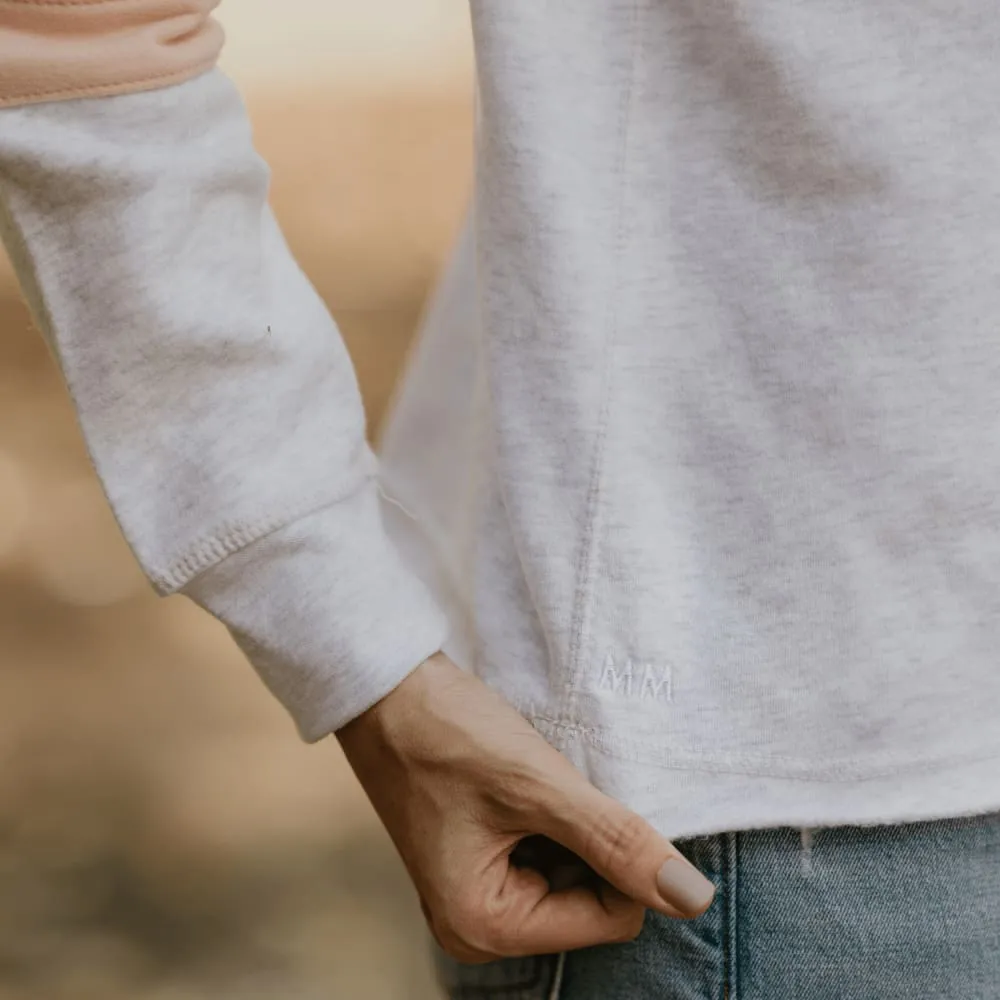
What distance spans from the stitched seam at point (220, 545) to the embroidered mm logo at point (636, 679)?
0.45ft

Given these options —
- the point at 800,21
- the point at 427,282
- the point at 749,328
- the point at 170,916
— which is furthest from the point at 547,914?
the point at 427,282

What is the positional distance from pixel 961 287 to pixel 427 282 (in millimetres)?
1656

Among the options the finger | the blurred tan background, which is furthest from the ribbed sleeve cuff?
the blurred tan background

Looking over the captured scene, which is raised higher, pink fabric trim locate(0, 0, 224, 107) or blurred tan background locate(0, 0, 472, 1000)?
pink fabric trim locate(0, 0, 224, 107)

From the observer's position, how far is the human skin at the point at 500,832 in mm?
452

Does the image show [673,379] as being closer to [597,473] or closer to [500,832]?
[597,473]

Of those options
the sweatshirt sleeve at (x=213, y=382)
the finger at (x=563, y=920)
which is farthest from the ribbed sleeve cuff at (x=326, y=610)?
the finger at (x=563, y=920)

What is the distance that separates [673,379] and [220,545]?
19 centimetres

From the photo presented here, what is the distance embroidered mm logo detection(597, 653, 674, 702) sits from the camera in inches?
18.2

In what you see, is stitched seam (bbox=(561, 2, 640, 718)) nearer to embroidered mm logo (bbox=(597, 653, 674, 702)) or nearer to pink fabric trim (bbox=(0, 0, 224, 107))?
embroidered mm logo (bbox=(597, 653, 674, 702))

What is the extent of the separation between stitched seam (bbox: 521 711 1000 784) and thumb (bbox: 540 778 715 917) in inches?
0.7

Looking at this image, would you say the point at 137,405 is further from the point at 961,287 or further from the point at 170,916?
the point at 170,916

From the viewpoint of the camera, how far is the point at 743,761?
458 mm

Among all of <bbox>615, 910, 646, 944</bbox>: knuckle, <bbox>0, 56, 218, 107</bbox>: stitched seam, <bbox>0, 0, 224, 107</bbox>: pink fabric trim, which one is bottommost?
<bbox>615, 910, 646, 944</bbox>: knuckle
